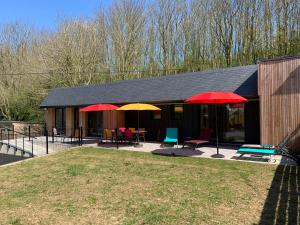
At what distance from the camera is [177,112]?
1658 centimetres

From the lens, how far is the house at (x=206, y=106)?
38.4ft

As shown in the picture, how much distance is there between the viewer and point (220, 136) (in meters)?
15.0

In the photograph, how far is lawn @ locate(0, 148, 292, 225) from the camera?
5.50 meters

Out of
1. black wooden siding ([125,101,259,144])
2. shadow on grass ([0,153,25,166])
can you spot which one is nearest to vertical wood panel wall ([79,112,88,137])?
black wooden siding ([125,101,259,144])

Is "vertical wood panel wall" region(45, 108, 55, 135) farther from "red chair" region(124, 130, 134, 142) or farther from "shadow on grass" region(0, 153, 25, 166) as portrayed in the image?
"red chair" region(124, 130, 134, 142)

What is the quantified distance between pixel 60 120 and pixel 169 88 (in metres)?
12.2

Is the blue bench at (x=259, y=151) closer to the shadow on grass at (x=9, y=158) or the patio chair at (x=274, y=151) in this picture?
the patio chair at (x=274, y=151)

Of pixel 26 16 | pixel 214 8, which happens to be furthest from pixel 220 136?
pixel 26 16

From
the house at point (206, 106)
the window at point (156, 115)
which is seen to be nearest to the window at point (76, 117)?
the house at point (206, 106)

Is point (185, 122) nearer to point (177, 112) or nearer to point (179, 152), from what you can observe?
point (177, 112)

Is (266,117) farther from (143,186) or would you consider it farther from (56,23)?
(56,23)

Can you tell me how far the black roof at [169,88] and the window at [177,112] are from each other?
1.14 metres

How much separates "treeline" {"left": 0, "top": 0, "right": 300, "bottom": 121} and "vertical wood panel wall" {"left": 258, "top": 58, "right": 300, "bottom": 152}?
367 inches

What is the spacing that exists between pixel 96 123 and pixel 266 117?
42.8 ft
